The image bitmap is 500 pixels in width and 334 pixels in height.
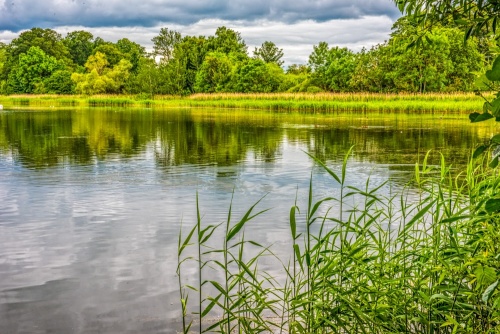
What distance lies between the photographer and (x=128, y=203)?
26.9 feet

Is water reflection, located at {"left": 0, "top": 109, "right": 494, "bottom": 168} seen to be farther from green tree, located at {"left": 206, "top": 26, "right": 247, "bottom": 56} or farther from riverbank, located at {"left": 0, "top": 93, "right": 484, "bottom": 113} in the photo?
green tree, located at {"left": 206, "top": 26, "right": 247, "bottom": 56}

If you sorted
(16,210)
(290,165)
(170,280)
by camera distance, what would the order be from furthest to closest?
(290,165), (16,210), (170,280)

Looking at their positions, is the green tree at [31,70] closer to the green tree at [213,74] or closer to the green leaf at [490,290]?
the green tree at [213,74]

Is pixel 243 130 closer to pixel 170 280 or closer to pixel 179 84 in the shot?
pixel 170 280

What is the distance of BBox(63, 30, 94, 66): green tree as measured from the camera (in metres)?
102

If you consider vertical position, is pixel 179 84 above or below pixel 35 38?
below

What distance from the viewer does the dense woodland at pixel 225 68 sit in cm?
4800

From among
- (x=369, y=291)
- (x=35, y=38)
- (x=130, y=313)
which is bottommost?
(x=130, y=313)

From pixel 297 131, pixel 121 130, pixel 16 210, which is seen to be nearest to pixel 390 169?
pixel 16 210

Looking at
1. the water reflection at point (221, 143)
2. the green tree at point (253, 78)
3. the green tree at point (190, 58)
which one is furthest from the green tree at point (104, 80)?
the water reflection at point (221, 143)

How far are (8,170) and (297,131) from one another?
499 inches

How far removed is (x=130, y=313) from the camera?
14.3 ft

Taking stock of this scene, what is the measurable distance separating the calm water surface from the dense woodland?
21891 millimetres

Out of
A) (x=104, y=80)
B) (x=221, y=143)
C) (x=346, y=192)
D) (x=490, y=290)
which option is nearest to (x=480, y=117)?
(x=490, y=290)
